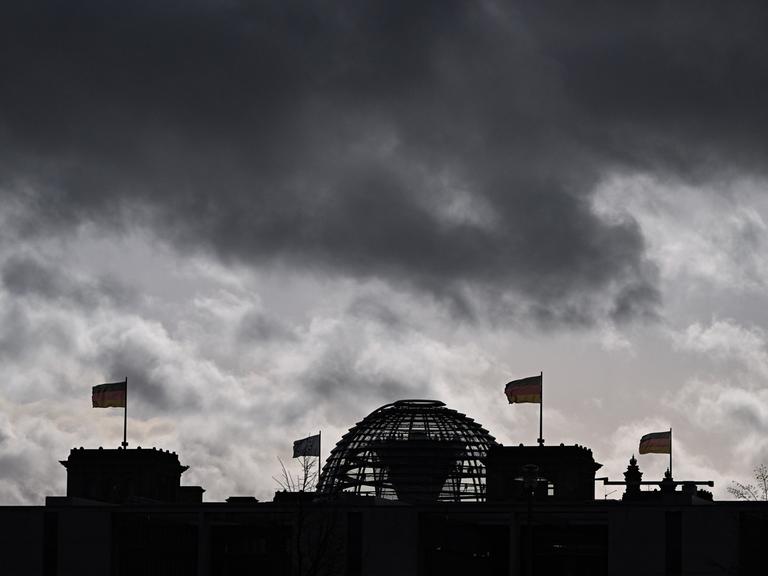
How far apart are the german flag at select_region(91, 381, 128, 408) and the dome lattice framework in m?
32.4

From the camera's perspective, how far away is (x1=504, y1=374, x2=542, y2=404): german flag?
461 feet

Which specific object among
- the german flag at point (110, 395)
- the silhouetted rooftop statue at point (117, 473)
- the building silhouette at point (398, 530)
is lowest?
the building silhouette at point (398, 530)

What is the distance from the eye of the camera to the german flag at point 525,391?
140375 millimetres

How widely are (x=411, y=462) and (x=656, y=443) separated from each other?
38.1m

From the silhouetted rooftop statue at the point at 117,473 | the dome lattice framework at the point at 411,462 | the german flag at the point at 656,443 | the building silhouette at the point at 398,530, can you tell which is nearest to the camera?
the building silhouette at the point at 398,530

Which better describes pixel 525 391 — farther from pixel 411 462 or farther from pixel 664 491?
pixel 411 462

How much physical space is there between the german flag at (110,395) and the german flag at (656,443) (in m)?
41.7

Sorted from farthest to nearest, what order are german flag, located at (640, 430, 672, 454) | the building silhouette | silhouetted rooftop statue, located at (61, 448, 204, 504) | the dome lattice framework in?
the dome lattice framework
silhouetted rooftop statue, located at (61, 448, 204, 504)
german flag, located at (640, 430, 672, 454)
the building silhouette

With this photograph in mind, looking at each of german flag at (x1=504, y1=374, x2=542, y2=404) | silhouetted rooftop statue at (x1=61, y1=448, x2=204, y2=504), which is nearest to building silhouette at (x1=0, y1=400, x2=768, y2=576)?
silhouetted rooftop statue at (x1=61, y1=448, x2=204, y2=504)

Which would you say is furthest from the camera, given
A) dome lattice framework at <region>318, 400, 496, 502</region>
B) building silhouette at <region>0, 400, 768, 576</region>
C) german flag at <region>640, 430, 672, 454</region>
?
dome lattice framework at <region>318, 400, 496, 502</region>

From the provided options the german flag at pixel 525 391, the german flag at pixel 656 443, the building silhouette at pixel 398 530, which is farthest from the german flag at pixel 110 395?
the german flag at pixel 656 443

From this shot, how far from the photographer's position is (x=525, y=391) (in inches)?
5556

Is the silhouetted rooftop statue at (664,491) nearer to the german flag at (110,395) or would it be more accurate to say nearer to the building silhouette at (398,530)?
the building silhouette at (398,530)

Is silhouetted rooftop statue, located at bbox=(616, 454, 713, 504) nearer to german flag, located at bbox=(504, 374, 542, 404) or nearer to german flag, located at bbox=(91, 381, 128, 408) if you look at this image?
german flag, located at bbox=(504, 374, 542, 404)
